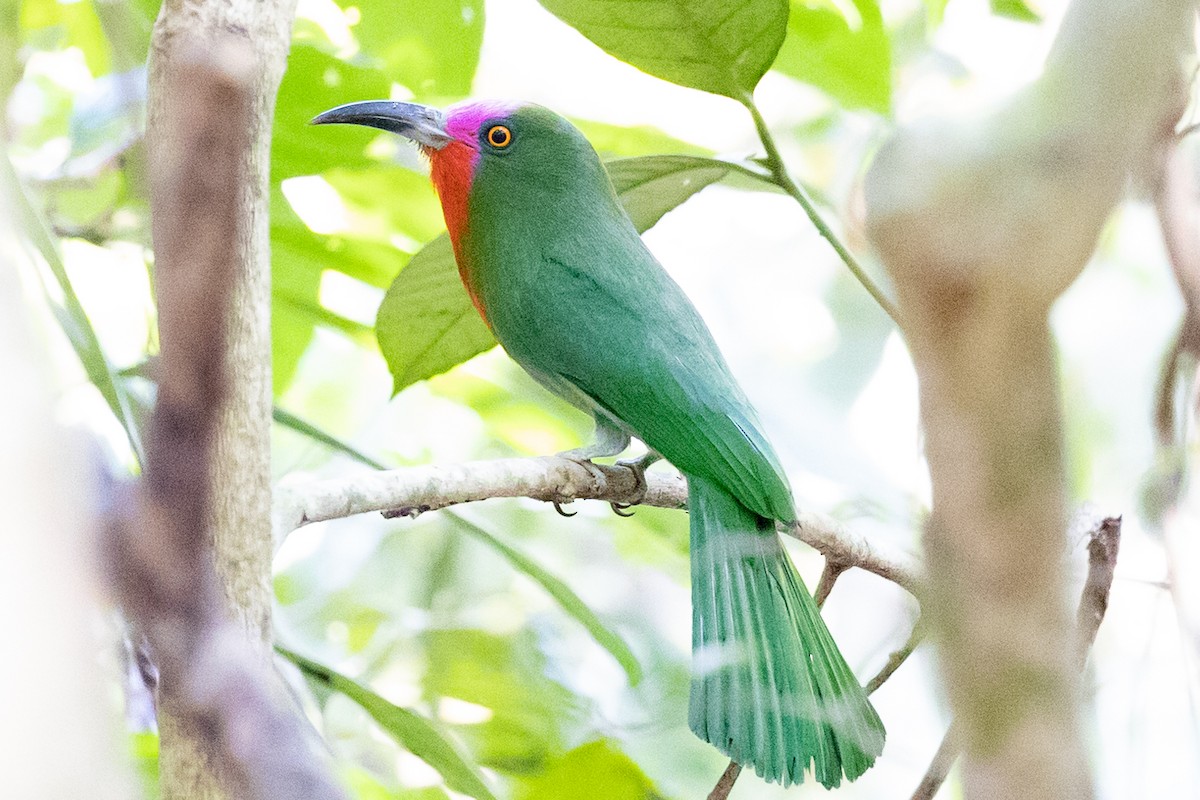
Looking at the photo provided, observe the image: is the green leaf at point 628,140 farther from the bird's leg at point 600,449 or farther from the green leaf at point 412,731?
the green leaf at point 412,731

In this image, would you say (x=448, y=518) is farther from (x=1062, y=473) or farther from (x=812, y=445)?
(x=1062, y=473)

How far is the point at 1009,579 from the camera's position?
0.88 ft

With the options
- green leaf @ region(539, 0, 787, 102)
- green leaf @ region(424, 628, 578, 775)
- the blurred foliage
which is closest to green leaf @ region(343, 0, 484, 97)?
the blurred foliage

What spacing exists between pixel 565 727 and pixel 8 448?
0.39 meters

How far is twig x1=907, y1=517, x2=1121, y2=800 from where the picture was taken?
37 cm

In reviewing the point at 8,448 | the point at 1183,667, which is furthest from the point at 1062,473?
the point at 8,448

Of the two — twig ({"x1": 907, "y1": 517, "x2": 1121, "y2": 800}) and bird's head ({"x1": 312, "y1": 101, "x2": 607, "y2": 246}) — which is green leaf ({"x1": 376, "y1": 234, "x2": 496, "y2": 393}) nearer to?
bird's head ({"x1": 312, "y1": 101, "x2": 607, "y2": 246})

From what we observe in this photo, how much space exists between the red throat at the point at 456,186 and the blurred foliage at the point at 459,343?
0.02m

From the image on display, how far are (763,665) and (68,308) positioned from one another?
1.08ft

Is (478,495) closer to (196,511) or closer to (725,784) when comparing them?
(725,784)

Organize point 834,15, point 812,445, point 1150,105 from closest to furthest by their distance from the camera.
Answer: point 1150,105
point 812,445
point 834,15

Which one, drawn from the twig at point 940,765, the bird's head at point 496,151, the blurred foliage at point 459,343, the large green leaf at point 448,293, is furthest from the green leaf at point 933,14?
the twig at point 940,765

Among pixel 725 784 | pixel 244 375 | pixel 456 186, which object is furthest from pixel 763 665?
pixel 456 186

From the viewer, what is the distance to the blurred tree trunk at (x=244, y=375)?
0.30 m
